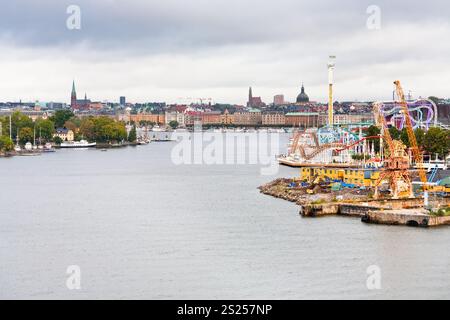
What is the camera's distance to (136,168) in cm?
3619

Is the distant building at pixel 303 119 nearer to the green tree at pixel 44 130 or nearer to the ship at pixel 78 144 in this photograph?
the ship at pixel 78 144

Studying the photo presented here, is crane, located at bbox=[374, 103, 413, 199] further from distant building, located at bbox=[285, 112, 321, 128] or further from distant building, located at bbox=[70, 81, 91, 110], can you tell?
distant building, located at bbox=[70, 81, 91, 110]

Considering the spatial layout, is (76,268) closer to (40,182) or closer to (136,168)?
(40,182)

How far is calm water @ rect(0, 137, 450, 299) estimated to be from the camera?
12.6 meters

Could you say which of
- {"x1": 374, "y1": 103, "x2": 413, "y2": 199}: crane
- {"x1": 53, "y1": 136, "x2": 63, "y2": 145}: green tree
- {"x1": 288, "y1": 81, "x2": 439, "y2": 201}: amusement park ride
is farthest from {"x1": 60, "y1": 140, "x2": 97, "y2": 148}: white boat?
{"x1": 374, "y1": 103, "x2": 413, "y2": 199}: crane

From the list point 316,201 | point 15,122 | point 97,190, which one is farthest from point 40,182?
point 15,122

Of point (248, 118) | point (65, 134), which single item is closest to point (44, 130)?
point (65, 134)

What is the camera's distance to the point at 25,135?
55719mm

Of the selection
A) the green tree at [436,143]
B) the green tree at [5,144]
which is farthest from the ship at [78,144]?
the green tree at [436,143]

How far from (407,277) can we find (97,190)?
14270 mm

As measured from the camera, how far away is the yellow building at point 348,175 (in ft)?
79.4

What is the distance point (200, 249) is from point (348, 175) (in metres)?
10.5

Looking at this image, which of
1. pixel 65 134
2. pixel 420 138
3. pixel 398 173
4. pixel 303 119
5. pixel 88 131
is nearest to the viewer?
pixel 398 173

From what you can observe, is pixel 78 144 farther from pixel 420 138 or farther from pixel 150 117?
pixel 150 117
